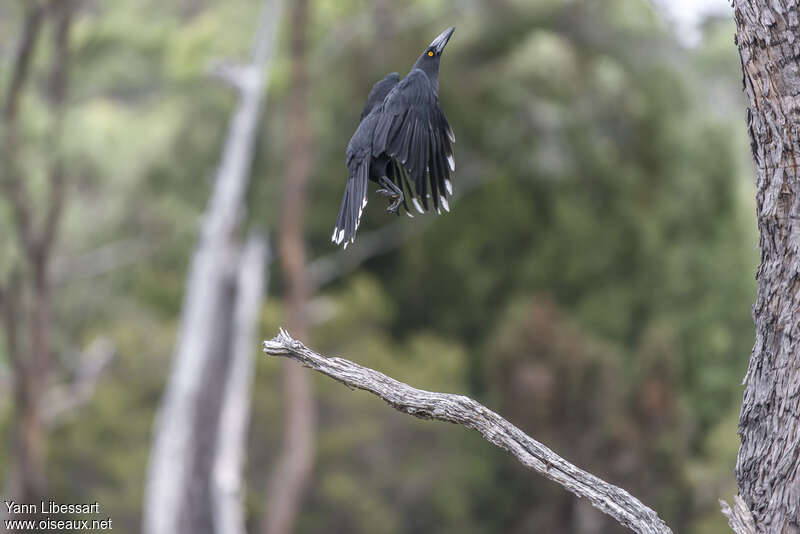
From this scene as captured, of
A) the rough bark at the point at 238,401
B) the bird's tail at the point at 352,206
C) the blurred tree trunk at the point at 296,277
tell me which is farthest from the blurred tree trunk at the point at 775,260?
the rough bark at the point at 238,401

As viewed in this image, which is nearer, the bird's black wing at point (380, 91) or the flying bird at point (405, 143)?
the flying bird at point (405, 143)

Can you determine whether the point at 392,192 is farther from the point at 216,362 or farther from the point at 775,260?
the point at 216,362

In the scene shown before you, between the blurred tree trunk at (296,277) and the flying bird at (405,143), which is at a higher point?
the blurred tree trunk at (296,277)

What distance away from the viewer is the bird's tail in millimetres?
1928

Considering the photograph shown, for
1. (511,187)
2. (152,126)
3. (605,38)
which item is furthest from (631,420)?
(152,126)

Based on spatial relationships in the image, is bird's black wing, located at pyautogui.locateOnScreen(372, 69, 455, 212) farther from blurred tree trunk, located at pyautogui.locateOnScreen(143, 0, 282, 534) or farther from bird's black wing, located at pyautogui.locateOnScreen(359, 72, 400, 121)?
blurred tree trunk, located at pyautogui.locateOnScreen(143, 0, 282, 534)

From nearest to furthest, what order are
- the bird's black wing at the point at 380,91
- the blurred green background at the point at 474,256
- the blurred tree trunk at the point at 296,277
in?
the bird's black wing at the point at 380,91 < the blurred tree trunk at the point at 296,277 < the blurred green background at the point at 474,256

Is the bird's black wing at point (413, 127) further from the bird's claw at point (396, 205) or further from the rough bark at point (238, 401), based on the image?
the rough bark at point (238, 401)

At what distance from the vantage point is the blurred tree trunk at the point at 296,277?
347 inches

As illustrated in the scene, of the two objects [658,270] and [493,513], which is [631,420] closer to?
[493,513]

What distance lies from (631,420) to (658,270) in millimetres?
3918

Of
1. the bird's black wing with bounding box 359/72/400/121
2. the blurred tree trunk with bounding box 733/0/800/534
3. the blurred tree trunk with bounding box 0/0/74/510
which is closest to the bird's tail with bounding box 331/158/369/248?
the bird's black wing with bounding box 359/72/400/121

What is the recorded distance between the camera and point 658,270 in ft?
43.8

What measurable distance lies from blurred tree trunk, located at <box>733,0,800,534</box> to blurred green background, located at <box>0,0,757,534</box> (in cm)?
752
